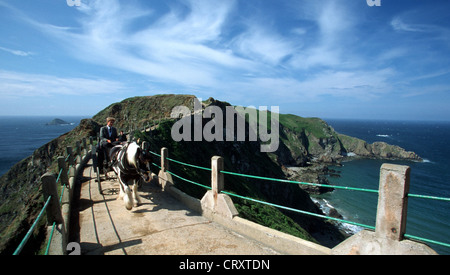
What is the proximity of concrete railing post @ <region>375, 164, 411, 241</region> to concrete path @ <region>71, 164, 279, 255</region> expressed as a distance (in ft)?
7.11

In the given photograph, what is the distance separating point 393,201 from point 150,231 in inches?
197

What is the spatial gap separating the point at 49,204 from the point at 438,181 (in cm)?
8574

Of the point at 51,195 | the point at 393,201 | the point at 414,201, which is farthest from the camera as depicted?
the point at 414,201

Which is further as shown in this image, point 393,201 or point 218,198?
point 218,198

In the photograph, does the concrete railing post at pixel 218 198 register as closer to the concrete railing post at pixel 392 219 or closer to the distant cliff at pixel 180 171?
the concrete railing post at pixel 392 219

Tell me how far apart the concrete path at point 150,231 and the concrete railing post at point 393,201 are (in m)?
2.17

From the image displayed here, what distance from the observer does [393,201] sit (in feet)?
11.3

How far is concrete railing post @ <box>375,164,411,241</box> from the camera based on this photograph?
333 centimetres

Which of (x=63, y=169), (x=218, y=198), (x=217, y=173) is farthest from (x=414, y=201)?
(x=63, y=169)

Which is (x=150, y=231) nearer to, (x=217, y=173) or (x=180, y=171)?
(x=217, y=173)

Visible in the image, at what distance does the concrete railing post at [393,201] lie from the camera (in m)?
3.33

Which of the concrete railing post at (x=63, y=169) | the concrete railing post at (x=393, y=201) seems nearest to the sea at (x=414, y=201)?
the concrete railing post at (x=393, y=201)

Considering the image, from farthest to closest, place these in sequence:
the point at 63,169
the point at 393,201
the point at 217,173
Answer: the point at 63,169, the point at 217,173, the point at 393,201
